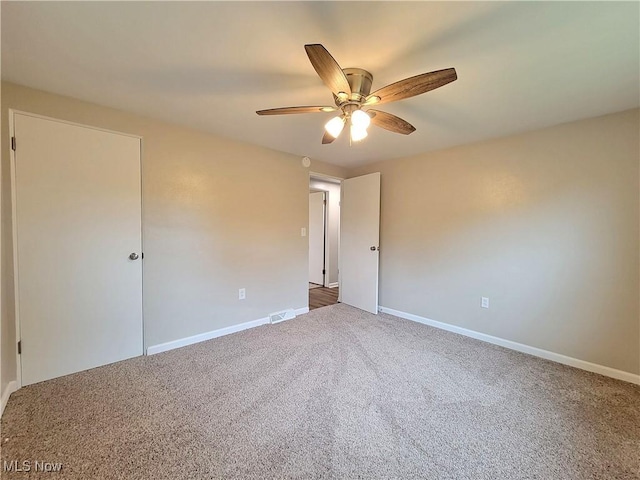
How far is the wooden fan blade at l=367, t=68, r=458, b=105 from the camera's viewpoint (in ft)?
4.12

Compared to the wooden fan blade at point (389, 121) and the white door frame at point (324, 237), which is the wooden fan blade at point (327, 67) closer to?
the wooden fan blade at point (389, 121)

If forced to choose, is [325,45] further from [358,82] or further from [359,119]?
[359,119]

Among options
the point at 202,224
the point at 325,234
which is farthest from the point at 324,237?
the point at 202,224

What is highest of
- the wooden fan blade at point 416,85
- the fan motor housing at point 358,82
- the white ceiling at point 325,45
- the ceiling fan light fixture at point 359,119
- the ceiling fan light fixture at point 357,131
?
the white ceiling at point 325,45

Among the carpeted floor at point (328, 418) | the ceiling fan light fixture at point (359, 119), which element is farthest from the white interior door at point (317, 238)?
the ceiling fan light fixture at point (359, 119)

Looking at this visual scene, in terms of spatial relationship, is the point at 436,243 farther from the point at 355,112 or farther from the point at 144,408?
the point at 144,408

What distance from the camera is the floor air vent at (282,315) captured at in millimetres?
3389

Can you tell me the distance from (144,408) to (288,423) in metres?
0.98

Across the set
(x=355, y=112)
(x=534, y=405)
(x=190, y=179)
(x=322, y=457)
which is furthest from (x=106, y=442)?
(x=534, y=405)

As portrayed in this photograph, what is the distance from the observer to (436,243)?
10.9ft

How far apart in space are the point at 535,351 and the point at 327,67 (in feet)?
10.2

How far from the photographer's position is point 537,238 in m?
2.56

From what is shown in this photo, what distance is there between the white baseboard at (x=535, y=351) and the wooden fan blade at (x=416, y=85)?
268cm

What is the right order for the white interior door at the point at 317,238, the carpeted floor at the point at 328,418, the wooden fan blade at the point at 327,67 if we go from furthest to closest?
the white interior door at the point at 317,238, the carpeted floor at the point at 328,418, the wooden fan blade at the point at 327,67
